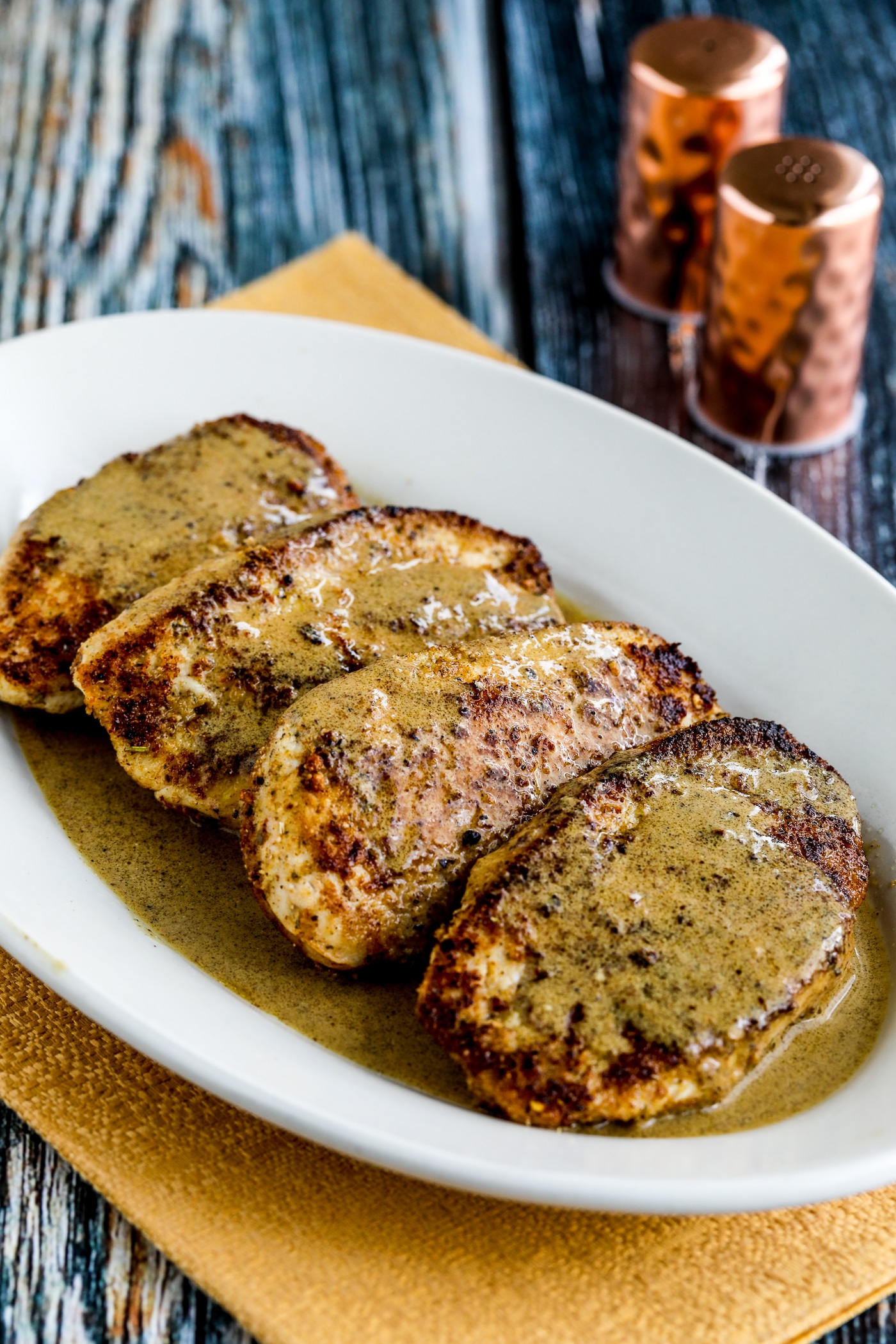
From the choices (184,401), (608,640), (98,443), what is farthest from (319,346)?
(608,640)

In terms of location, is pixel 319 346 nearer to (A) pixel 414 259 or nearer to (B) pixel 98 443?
(B) pixel 98 443

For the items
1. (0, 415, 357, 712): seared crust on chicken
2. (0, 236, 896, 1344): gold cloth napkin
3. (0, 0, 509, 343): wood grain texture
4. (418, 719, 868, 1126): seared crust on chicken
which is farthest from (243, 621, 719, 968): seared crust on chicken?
(0, 0, 509, 343): wood grain texture

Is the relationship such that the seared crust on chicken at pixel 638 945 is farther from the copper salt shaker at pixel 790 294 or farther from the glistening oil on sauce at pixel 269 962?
the copper salt shaker at pixel 790 294

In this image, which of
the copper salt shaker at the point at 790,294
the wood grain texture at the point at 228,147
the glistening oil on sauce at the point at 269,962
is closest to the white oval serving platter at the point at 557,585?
the glistening oil on sauce at the point at 269,962

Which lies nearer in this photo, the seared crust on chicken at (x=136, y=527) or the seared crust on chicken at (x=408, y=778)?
the seared crust on chicken at (x=408, y=778)

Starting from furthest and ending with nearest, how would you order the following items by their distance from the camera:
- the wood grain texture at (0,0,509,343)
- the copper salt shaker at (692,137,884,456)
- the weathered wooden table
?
the wood grain texture at (0,0,509,343)
the weathered wooden table
the copper salt shaker at (692,137,884,456)

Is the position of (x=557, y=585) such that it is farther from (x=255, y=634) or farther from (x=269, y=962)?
(x=269, y=962)

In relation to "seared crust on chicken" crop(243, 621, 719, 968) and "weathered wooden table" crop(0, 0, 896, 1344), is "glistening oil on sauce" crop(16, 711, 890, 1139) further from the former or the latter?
"weathered wooden table" crop(0, 0, 896, 1344)
